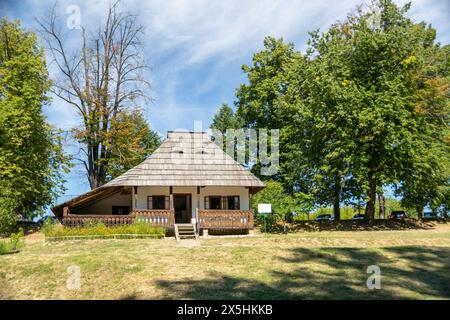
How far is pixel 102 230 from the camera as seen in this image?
70.4 feet

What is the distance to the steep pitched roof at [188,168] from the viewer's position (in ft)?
80.5

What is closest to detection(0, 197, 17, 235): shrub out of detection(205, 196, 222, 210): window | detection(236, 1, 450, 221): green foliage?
detection(205, 196, 222, 210): window

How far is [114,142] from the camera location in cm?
3378

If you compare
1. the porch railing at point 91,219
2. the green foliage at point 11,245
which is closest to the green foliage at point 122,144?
the porch railing at point 91,219

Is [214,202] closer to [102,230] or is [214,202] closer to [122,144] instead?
[102,230]

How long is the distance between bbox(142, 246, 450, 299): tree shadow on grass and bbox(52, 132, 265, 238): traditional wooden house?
34.9 ft

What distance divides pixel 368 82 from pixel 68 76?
22965mm

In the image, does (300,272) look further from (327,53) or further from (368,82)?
(327,53)

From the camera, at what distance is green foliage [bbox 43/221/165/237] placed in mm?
21047

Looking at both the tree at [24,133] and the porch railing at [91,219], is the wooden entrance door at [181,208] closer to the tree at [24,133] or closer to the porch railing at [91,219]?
the porch railing at [91,219]

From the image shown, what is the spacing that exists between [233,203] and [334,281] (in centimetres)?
1598

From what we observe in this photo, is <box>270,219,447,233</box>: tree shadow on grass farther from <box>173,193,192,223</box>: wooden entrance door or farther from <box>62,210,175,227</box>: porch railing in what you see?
<box>62,210,175,227</box>: porch railing
